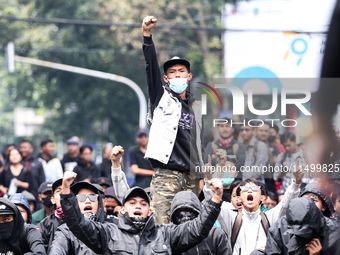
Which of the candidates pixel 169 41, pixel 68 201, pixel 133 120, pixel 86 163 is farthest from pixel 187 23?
pixel 68 201

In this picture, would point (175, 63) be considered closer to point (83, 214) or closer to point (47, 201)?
point (83, 214)

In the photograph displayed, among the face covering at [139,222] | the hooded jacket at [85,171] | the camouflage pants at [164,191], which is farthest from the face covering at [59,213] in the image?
the hooded jacket at [85,171]

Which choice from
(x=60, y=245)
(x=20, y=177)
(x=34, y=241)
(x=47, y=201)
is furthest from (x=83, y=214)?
(x=20, y=177)

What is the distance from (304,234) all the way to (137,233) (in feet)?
4.68

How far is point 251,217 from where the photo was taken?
571 centimetres

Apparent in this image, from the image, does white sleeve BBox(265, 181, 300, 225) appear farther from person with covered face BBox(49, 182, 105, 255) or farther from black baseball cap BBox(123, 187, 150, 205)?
person with covered face BBox(49, 182, 105, 255)

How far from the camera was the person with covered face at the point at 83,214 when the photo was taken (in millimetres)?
5055

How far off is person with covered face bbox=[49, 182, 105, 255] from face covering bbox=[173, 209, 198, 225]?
822mm

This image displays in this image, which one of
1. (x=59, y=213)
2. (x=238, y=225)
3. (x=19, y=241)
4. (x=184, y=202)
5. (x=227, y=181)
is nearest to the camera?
(x=184, y=202)

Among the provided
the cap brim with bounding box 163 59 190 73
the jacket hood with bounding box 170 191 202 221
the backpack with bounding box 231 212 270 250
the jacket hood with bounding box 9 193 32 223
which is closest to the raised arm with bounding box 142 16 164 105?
the cap brim with bounding box 163 59 190 73

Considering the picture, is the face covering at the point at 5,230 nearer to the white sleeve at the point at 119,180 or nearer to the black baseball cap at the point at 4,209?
the black baseball cap at the point at 4,209

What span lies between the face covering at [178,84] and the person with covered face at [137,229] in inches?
43.8

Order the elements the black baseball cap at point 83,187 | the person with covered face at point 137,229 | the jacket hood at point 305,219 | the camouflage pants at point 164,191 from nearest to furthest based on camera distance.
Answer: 1. the person with covered face at point 137,229
2. the jacket hood at point 305,219
3. the camouflage pants at point 164,191
4. the black baseball cap at point 83,187

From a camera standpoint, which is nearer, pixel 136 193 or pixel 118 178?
pixel 136 193
